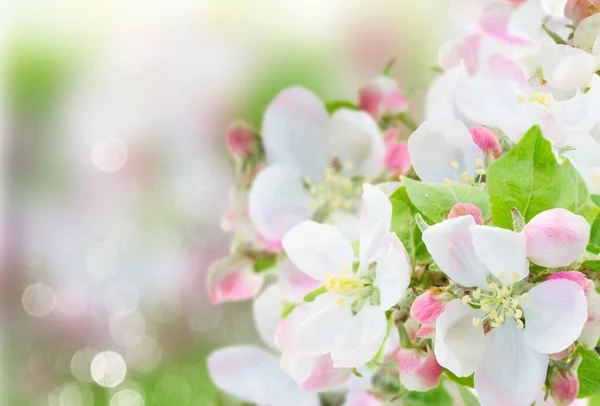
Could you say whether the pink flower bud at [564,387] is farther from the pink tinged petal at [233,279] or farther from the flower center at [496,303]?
the pink tinged petal at [233,279]

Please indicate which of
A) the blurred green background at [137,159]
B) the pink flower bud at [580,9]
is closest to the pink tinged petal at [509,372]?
the pink flower bud at [580,9]

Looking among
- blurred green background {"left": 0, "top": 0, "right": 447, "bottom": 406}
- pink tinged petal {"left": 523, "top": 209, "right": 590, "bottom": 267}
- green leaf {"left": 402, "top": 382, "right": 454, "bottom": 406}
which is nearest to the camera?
pink tinged petal {"left": 523, "top": 209, "right": 590, "bottom": 267}

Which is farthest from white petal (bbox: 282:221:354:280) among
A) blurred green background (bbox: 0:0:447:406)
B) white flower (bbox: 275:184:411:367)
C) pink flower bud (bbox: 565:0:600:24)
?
blurred green background (bbox: 0:0:447:406)

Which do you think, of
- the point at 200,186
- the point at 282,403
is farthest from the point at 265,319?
the point at 200,186

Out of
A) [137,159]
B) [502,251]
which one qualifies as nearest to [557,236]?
[502,251]

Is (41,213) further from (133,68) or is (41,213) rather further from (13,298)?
(133,68)

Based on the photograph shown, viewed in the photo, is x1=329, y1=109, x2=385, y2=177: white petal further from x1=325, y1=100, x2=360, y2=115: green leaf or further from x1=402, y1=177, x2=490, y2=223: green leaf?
x1=402, y1=177, x2=490, y2=223: green leaf
